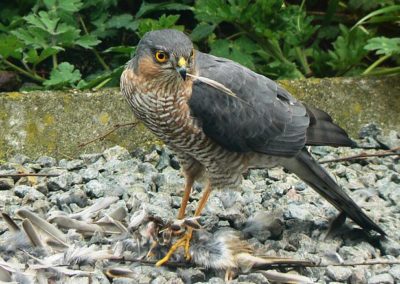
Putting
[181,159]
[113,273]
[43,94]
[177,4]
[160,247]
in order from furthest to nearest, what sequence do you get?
[177,4]
[43,94]
[181,159]
[160,247]
[113,273]

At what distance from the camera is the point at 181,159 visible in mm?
4559

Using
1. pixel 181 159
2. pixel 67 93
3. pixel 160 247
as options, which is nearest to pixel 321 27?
pixel 67 93

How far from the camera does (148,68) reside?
4230 millimetres

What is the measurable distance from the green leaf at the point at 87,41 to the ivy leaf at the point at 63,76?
142 millimetres

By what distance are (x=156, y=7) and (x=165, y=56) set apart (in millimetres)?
1979

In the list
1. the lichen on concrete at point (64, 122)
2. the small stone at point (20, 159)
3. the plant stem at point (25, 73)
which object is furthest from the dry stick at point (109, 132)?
the plant stem at point (25, 73)

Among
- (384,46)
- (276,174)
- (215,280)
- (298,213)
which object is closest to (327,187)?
(298,213)

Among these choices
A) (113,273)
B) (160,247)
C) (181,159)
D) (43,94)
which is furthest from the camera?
(43,94)

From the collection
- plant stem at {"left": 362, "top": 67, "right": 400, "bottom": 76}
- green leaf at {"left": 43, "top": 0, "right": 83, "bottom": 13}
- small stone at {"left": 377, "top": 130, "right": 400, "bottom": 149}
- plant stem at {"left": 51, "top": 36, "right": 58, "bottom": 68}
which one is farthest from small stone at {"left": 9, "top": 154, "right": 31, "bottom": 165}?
plant stem at {"left": 362, "top": 67, "right": 400, "bottom": 76}

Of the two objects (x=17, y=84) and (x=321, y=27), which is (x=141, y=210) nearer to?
(x=17, y=84)

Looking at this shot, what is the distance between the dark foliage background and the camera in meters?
5.75

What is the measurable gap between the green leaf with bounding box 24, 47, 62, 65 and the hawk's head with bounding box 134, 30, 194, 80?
146 centimetres

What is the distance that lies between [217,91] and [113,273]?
0.96 metres

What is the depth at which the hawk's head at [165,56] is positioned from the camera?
4.16 metres
